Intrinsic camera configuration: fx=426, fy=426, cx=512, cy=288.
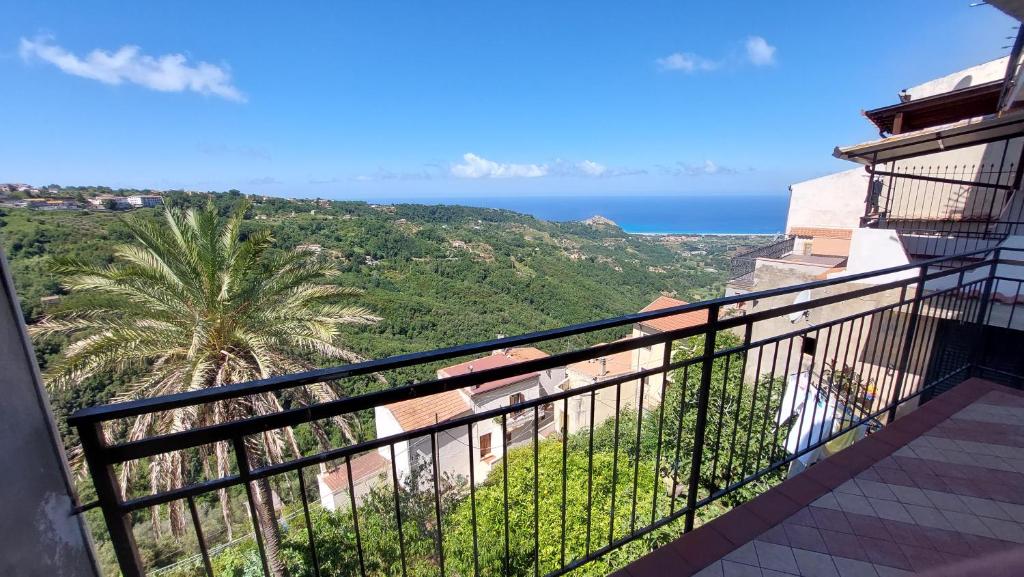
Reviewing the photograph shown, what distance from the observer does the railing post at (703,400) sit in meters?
1.76

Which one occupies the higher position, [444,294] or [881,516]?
[881,516]

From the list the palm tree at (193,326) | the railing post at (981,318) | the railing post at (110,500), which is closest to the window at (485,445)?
the palm tree at (193,326)

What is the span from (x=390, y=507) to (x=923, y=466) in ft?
31.6

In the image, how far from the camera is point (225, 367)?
5.77 metres

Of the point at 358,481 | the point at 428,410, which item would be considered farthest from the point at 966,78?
the point at 358,481

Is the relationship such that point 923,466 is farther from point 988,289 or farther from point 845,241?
point 845,241

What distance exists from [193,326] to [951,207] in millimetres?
13396

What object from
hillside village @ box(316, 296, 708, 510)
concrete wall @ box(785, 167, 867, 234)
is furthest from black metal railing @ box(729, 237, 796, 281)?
hillside village @ box(316, 296, 708, 510)

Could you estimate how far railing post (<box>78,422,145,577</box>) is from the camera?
0.92 m

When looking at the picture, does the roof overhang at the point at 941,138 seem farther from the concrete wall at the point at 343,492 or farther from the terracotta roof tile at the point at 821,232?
the concrete wall at the point at 343,492

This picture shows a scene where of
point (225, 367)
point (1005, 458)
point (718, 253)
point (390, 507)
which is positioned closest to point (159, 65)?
point (225, 367)

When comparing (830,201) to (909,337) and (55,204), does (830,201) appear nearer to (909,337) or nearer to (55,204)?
(909,337)

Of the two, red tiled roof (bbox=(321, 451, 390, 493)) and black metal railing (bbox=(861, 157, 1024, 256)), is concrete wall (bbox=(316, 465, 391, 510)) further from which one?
black metal railing (bbox=(861, 157, 1024, 256))

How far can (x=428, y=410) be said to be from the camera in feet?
47.8
